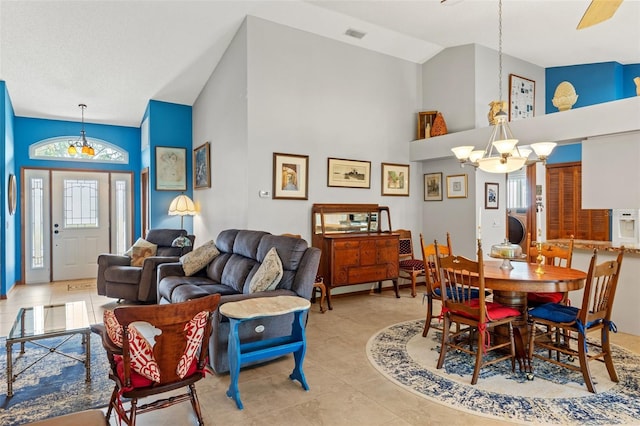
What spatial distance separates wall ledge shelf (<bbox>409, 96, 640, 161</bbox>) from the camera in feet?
13.2

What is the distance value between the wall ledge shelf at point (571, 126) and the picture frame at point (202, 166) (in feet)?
12.4

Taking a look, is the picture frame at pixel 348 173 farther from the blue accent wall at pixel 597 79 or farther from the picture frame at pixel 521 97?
the blue accent wall at pixel 597 79

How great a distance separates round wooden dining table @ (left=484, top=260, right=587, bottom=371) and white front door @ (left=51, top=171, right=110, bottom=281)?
7010 mm

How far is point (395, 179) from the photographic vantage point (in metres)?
6.39

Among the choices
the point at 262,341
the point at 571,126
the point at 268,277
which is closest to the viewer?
the point at 262,341

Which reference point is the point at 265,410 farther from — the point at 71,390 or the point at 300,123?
the point at 300,123

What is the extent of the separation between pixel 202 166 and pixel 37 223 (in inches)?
131

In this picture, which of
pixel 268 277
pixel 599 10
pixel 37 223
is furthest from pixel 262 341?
pixel 37 223

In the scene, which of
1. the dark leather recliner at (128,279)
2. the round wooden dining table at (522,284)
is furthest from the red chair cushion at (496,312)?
the dark leather recliner at (128,279)

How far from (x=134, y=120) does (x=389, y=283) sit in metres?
5.70

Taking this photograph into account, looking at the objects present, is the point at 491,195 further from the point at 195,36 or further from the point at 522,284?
the point at 195,36

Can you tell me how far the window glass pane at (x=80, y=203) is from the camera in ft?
23.6

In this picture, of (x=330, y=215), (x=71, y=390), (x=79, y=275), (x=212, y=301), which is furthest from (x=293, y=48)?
(x=79, y=275)

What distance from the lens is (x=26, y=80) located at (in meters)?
5.59
